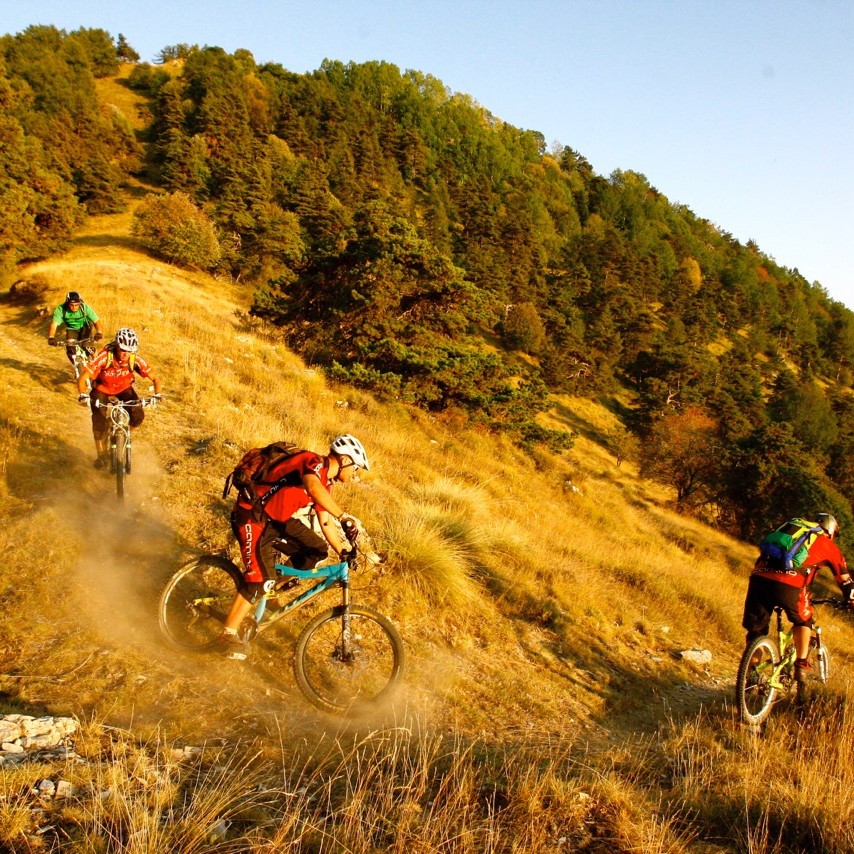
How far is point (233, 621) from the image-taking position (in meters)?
4.35

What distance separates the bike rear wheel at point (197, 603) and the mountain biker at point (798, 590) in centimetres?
494

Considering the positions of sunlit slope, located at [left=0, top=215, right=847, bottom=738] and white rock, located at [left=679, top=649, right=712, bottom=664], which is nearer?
sunlit slope, located at [left=0, top=215, right=847, bottom=738]

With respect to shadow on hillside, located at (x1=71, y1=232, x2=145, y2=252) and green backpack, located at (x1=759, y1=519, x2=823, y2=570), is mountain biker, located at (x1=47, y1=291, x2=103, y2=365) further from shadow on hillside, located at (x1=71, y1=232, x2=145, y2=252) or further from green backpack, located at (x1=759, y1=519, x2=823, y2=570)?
shadow on hillside, located at (x1=71, y1=232, x2=145, y2=252)

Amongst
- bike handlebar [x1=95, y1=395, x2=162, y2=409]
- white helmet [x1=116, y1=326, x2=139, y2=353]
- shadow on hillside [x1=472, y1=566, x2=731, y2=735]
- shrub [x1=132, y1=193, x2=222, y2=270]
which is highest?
shrub [x1=132, y1=193, x2=222, y2=270]

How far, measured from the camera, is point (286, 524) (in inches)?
167

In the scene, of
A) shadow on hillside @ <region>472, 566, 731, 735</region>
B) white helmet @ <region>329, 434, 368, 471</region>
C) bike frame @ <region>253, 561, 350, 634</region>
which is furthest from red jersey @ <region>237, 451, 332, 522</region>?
shadow on hillside @ <region>472, 566, 731, 735</region>

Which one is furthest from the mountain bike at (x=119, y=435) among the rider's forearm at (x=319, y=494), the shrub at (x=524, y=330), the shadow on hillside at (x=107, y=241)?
the shrub at (x=524, y=330)

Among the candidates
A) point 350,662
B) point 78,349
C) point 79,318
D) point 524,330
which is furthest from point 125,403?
point 524,330

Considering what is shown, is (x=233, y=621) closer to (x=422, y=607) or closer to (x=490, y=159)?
(x=422, y=607)

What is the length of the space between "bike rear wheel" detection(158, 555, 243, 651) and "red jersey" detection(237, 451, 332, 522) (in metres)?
0.60

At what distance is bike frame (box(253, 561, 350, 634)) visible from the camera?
424 cm

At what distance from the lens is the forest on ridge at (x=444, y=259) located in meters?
19.3

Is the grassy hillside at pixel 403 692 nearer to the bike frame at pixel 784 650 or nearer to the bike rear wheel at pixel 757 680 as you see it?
the bike rear wheel at pixel 757 680

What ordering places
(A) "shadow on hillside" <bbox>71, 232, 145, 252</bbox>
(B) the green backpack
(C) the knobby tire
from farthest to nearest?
(A) "shadow on hillside" <bbox>71, 232, 145, 252</bbox>, (C) the knobby tire, (B) the green backpack
